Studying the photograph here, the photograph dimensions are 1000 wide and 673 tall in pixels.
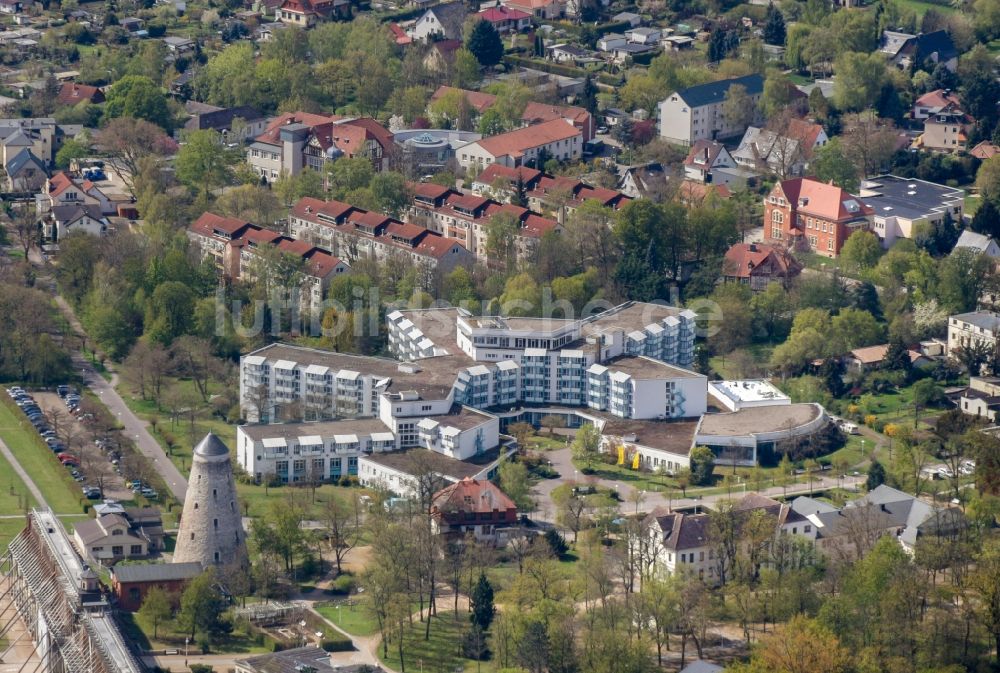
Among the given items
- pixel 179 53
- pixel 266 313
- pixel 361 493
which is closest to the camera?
pixel 361 493

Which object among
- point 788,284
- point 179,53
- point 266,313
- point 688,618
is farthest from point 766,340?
point 179,53

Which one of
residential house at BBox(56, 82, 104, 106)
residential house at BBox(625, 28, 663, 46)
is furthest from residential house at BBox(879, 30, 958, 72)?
residential house at BBox(56, 82, 104, 106)

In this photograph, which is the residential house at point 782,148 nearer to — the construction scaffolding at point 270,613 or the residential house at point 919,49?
the residential house at point 919,49

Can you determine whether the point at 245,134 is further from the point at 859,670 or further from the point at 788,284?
the point at 859,670

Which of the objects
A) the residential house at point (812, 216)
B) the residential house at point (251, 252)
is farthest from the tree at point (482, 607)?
the residential house at point (812, 216)

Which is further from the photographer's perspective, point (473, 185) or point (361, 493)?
point (473, 185)

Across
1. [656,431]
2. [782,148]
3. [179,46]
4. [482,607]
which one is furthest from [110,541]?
[179,46]
